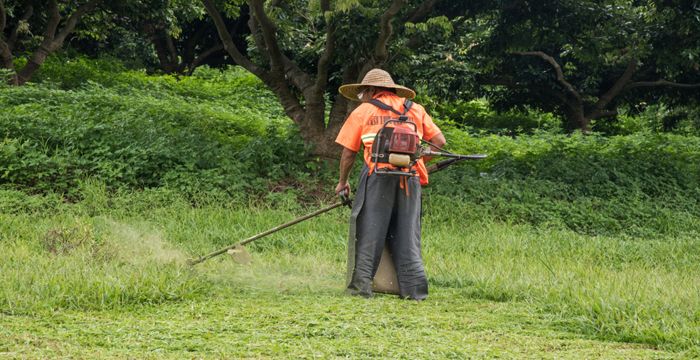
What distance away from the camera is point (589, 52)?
15.4 metres

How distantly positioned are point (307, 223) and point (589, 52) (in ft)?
21.3

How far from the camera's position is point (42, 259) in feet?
26.2

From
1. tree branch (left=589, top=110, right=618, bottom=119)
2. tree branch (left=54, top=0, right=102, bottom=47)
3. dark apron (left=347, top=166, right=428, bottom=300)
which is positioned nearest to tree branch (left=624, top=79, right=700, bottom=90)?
tree branch (left=589, top=110, right=618, bottom=119)

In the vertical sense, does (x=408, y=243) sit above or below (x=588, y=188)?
below

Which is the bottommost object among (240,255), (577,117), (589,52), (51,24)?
(240,255)

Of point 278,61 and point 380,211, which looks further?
point 278,61

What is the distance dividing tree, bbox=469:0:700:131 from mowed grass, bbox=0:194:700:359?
5205mm

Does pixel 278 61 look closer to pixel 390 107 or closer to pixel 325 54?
pixel 325 54

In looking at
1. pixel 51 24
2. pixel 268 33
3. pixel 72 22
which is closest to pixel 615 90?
pixel 268 33

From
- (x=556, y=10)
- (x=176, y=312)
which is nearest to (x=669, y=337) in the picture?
(x=176, y=312)

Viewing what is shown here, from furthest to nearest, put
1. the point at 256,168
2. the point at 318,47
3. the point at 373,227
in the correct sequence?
the point at 318,47 < the point at 256,168 < the point at 373,227

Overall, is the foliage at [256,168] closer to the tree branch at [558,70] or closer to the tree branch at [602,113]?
the tree branch at [558,70]

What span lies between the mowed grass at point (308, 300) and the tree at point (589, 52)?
520 cm

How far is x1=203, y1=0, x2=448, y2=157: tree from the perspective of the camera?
12766 millimetres
